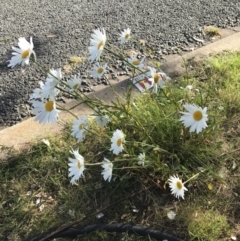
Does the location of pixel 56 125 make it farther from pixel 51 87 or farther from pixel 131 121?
pixel 51 87

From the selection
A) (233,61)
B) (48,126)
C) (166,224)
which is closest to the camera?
(166,224)

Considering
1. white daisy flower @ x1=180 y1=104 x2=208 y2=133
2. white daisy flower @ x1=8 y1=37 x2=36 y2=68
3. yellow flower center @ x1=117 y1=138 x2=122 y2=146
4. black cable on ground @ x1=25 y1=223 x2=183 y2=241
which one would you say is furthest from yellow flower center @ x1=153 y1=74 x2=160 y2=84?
black cable on ground @ x1=25 y1=223 x2=183 y2=241

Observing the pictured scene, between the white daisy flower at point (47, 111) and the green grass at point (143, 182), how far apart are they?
0.36 meters

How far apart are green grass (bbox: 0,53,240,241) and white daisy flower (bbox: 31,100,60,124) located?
36 centimetres

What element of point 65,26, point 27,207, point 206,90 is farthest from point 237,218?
point 65,26

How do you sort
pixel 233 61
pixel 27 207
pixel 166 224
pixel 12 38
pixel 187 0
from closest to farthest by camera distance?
A: pixel 166 224 → pixel 27 207 → pixel 233 61 → pixel 12 38 → pixel 187 0

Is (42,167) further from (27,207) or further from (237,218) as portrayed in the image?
(237,218)

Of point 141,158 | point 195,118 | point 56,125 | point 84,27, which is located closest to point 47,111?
point 141,158

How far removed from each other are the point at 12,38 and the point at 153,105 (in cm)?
169

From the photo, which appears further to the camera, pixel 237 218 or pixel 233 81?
pixel 233 81

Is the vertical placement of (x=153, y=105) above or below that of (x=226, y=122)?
above

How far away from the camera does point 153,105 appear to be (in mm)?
2246

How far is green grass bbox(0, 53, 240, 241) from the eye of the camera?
1957 mm

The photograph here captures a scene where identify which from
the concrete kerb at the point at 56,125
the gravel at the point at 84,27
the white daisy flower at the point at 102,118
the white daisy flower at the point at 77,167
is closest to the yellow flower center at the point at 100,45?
the white daisy flower at the point at 102,118
